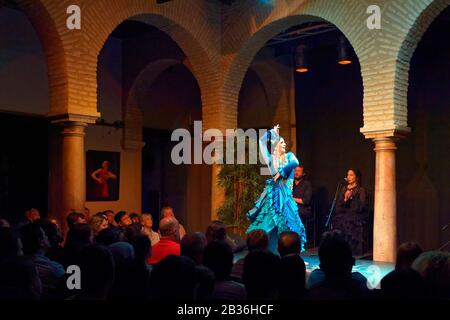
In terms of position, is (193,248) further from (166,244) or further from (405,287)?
(405,287)

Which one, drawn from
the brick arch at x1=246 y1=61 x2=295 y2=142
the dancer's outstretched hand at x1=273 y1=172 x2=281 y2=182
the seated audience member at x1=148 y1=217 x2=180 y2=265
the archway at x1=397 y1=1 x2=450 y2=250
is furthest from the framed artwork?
the seated audience member at x1=148 y1=217 x2=180 y2=265

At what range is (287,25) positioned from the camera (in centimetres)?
941

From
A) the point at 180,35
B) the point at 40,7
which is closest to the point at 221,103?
the point at 180,35

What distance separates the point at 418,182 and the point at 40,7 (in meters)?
7.19

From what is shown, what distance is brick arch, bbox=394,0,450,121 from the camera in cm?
755

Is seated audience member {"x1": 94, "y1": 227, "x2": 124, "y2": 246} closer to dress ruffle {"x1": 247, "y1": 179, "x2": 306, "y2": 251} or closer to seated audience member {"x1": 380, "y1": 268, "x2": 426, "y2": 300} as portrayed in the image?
seated audience member {"x1": 380, "y1": 268, "x2": 426, "y2": 300}

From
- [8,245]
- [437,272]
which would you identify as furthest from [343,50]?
[8,245]

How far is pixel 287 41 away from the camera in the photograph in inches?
461

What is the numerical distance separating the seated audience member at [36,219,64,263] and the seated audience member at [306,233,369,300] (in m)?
2.26

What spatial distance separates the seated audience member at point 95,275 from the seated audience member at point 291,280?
0.98 m

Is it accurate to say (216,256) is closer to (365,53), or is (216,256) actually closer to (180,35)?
(365,53)

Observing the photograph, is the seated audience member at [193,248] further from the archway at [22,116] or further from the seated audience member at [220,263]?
the archway at [22,116]

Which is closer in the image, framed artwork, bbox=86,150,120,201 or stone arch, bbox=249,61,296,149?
framed artwork, bbox=86,150,120,201

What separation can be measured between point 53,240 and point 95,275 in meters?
2.19
